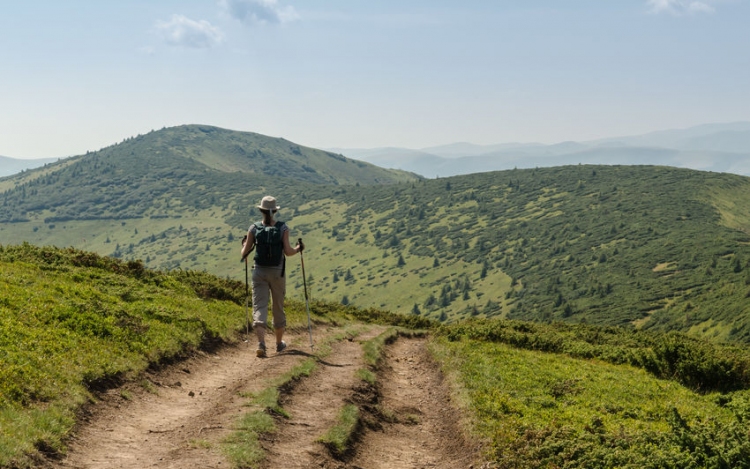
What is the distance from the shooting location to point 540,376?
2094cm

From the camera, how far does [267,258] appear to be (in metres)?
18.2

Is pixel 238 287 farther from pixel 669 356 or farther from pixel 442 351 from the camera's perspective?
pixel 669 356

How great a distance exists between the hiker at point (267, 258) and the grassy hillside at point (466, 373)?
99.0 inches

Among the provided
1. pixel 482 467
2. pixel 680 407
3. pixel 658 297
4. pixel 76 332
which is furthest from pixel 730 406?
pixel 658 297

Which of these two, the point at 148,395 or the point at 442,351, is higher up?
the point at 148,395

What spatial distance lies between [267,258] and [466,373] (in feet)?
24.8

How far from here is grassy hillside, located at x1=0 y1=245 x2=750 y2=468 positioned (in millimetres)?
10859

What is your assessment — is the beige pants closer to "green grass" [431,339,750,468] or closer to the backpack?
the backpack

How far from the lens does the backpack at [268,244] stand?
1806cm

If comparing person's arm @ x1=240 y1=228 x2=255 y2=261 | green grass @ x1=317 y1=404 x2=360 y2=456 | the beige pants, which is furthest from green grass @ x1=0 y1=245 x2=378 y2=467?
green grass @ x1=317 y1=404 x2=360 y2=456

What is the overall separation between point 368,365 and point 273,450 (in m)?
10.2

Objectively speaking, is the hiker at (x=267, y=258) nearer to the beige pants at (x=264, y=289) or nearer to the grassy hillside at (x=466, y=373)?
the beige pants at (x=264, y=289)

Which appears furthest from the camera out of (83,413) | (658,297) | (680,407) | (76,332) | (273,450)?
(658,297)

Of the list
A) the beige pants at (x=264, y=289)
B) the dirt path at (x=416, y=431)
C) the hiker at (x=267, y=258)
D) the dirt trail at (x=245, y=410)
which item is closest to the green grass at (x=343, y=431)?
the dirt trail at (x=245, y=410)
